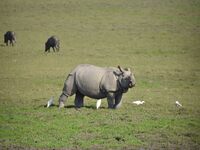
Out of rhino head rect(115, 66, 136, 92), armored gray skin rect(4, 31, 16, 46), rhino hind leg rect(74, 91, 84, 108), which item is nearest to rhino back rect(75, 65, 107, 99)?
rhino hind leg rect(74, 91, 84, 108)

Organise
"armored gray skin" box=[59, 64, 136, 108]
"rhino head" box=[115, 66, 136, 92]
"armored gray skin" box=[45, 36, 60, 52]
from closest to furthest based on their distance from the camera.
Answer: "rhino head" box=[115, 66, 136, 92] < "armored gray skin" box=[59, 64, 136, 108] < "armored gray skin" box=[45, 36, 60, 52]

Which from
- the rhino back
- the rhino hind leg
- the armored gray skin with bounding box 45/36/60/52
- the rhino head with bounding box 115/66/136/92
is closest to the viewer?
the rhino head with bounding box 115/66/136/92

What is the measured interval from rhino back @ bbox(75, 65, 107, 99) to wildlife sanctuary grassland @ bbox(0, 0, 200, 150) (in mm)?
427

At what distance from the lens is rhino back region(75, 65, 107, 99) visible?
14500 mm

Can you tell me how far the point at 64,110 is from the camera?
47.0 ft

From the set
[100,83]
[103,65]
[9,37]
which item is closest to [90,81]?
[100,83]

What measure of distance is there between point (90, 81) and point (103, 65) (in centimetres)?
1203

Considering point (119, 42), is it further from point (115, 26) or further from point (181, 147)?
point (181, 147)

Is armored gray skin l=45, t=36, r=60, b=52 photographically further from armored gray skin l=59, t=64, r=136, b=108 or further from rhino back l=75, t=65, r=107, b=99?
rhino back l=75, t=65, r=107, b=99

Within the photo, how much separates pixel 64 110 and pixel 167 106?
2990 mm

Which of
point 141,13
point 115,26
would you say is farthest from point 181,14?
point 115,26

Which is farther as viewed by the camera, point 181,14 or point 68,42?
point 181,14

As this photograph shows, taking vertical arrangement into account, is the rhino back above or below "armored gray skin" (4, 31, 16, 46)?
above

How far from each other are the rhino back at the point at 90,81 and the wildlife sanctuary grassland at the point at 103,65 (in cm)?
43
